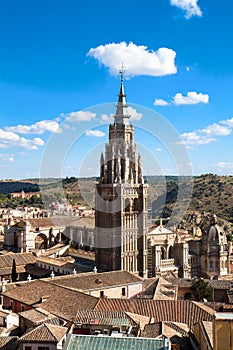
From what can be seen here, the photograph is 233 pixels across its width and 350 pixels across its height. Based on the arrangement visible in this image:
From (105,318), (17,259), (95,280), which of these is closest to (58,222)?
(17,259)

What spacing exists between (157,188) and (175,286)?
27396 millimetres

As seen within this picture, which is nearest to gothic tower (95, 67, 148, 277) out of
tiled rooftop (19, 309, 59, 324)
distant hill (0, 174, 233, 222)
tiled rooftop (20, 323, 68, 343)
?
tiled rooftop (19, 309, 59, 324)

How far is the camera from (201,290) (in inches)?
1299

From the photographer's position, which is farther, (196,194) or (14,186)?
(14,186)

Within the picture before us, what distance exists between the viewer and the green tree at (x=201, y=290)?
32.7 meters

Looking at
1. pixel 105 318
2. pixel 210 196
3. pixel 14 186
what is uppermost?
pixel 14 186

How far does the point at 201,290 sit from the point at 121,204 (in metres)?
10.8

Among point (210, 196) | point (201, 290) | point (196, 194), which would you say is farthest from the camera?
point (196, 194)

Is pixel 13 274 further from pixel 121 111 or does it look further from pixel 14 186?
pixel 14 186

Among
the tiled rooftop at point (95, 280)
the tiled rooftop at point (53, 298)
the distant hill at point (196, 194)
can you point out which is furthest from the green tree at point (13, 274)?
the distant hill at point (196, 194)

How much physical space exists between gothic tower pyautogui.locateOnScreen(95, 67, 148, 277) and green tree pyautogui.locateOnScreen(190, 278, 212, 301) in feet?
27.8

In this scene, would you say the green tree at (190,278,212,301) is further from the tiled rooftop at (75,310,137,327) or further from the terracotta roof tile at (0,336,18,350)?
the terracotta roof tile at (0,336,18,350)

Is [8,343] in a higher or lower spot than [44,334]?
lower

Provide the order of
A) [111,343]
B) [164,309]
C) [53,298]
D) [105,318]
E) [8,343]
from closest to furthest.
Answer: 1. [111,343]
2. [8,343]
3. [105,318]
4. [164,309]
5. [53,298]
